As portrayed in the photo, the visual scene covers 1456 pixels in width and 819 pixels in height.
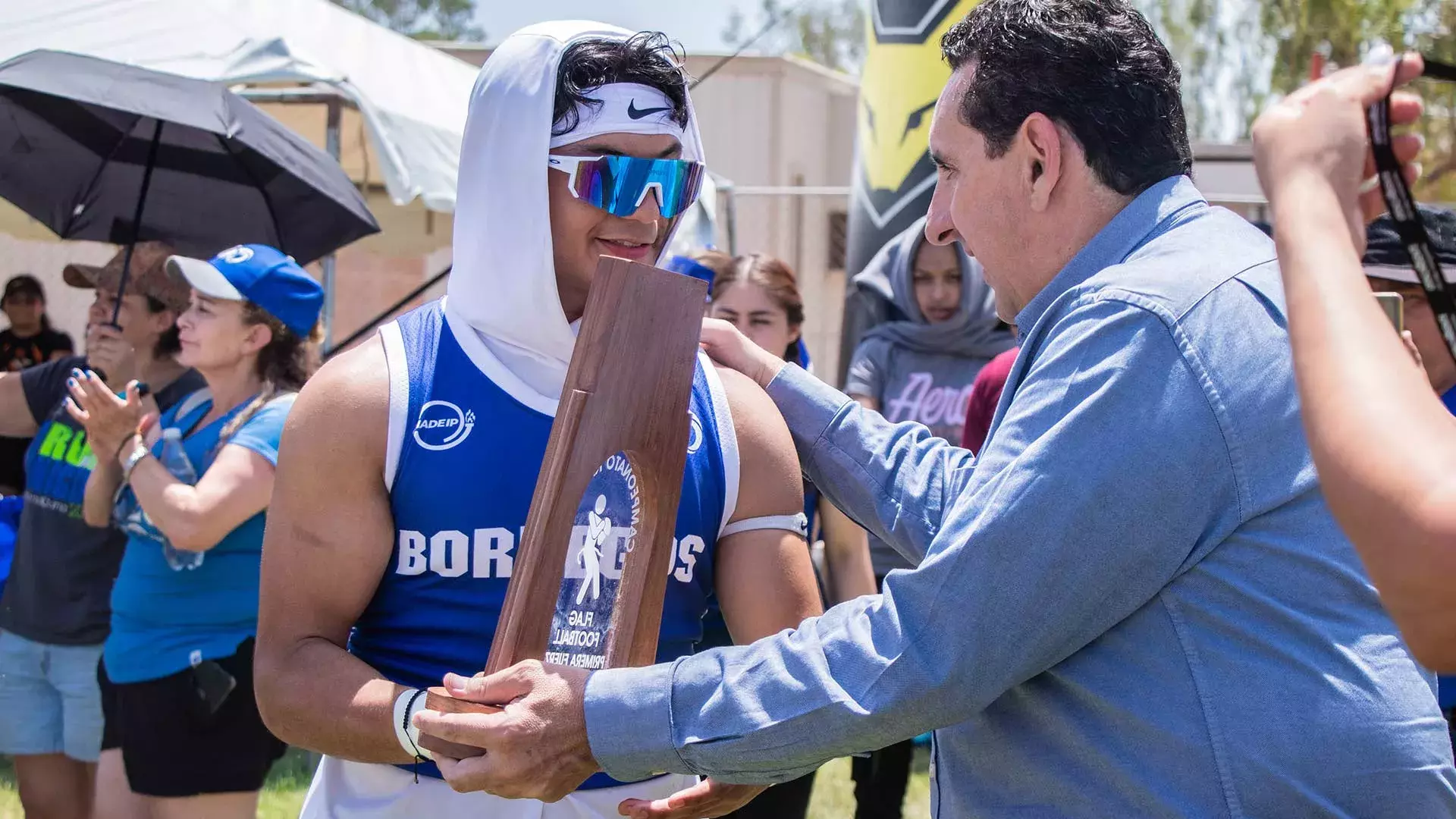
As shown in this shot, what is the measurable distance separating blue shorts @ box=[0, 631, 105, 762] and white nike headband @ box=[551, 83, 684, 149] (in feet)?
10.3

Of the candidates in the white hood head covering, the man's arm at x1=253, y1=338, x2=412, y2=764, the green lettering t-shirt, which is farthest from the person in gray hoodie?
the man's arm at x1=253, y1=338, x2=412, y2=764

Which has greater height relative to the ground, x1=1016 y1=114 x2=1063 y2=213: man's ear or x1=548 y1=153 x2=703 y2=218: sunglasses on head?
x1=1016 y1=114 x2=1063 y2=213: man's ear

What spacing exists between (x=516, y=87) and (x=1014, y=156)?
0.76 meters

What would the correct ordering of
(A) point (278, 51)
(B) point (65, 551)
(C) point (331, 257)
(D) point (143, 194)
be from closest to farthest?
(B) point (65, 551)
(D) point (143, 194)
(A) point (278, 51)
(C) point (331, 257)

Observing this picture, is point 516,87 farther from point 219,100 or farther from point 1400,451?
point 219,100

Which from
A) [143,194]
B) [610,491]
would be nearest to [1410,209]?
[610,491]

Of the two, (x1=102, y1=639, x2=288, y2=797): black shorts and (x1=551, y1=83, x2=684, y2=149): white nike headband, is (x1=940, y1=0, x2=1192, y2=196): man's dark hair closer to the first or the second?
(x1=551, y1=83, x2=684, y2=149): white nike headband

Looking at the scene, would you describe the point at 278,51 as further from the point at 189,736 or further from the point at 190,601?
the point at 189,736

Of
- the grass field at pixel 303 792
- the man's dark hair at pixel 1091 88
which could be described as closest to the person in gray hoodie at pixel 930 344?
the grass field at pixel 303 792

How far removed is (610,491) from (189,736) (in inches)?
88.2

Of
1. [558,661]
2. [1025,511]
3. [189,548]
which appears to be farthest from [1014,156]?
[189,548]

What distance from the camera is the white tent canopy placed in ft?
20.4

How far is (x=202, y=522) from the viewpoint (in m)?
3.58

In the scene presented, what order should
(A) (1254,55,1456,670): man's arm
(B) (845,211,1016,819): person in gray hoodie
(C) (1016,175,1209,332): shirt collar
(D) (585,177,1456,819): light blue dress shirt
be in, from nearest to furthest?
(A) (1254,55,1456,670): man's arm < (D) (585,177,1456,819): light blue dress shirt < (C) (1016,175,1209,332): shirt collar < (B) (845,211,1016,819): person in gray hoodie
